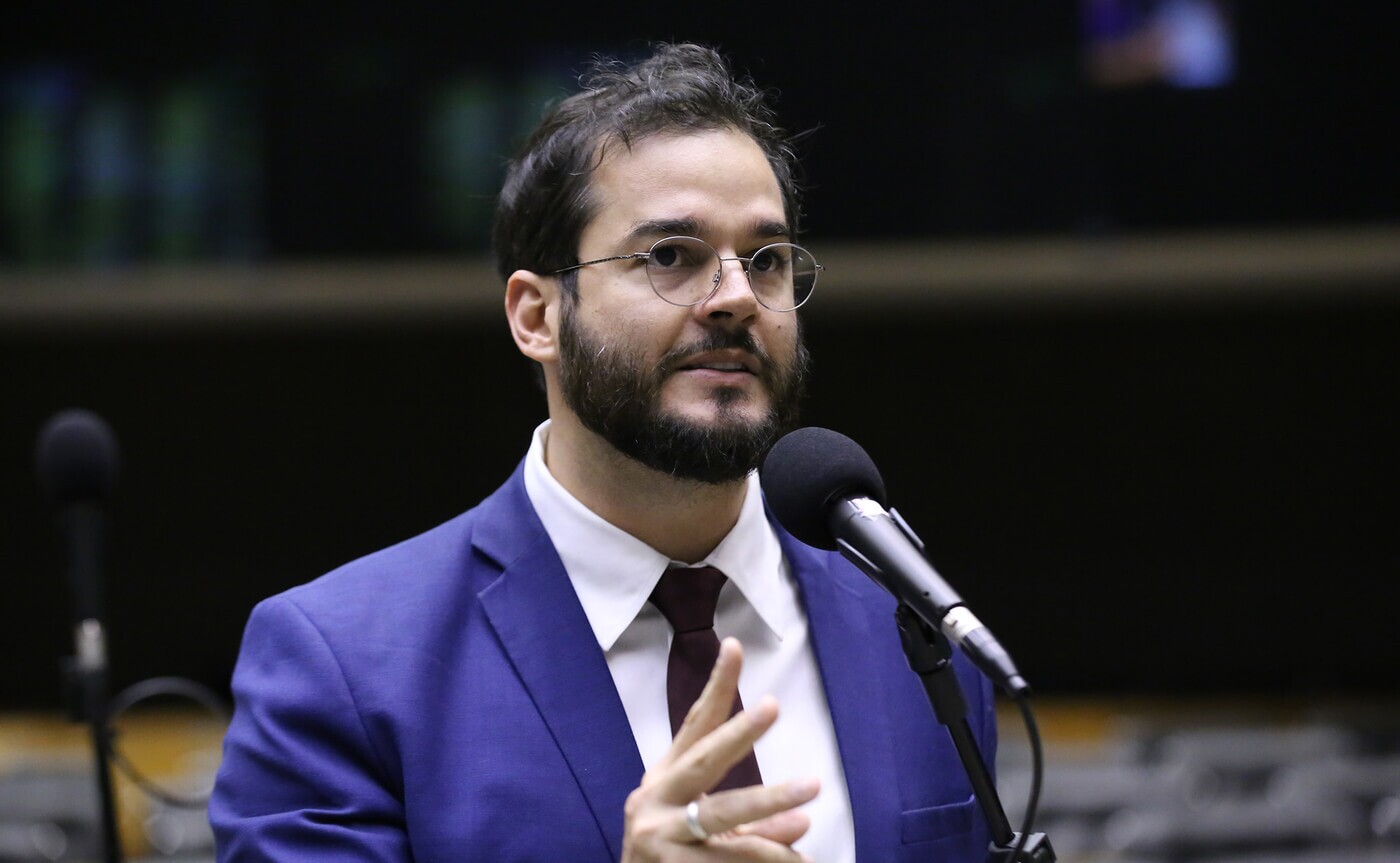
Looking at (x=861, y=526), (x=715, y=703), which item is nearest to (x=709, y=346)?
(x=861, y=526)

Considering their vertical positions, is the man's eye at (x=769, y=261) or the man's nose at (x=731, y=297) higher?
the man's eye at (x=769, y=261)

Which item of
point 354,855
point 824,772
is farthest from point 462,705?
point 824,772

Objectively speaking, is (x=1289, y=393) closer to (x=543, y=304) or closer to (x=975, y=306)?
(x=975, y=306)

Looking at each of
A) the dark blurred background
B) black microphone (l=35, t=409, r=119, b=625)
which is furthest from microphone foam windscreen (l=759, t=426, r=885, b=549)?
the dark blurred background

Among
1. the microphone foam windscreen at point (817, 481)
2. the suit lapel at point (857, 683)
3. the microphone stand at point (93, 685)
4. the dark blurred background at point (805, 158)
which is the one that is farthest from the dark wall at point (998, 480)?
the microphone foam windscreen at point (817, 481)

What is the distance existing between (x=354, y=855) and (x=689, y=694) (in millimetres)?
438

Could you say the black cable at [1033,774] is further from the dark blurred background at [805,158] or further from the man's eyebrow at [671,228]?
the dark blurred background at [805,158]

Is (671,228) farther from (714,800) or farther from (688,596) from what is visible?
(714,800)

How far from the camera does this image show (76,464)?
2459mm

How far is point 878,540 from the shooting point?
1.48 metres

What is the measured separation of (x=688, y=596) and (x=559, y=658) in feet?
A: 0.65

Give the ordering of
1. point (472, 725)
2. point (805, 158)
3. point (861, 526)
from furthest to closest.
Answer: point (805, 158) < point (472, 725) < point (861, 526)

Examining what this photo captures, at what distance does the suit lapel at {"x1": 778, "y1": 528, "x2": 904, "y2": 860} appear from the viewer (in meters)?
1.80

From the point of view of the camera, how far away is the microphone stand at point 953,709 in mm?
1459
